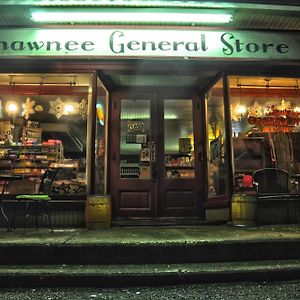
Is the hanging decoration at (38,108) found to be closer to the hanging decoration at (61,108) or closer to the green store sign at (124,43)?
Answer: the hanging decoration at (61,108)

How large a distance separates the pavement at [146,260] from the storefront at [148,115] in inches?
79.4

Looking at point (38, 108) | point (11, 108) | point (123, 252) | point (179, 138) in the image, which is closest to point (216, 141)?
point (179, 138)

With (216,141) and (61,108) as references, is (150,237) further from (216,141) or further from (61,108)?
(61,108)

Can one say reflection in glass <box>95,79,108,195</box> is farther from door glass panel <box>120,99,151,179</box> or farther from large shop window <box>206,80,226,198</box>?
large shop window <box>206,80,226,198</box>

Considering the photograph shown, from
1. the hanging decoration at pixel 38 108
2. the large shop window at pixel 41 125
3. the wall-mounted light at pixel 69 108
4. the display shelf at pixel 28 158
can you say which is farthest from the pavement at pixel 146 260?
the hanging decoration at pixel 38 108

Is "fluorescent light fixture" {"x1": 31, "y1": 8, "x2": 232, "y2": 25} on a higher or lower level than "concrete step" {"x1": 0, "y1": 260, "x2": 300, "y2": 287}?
higher

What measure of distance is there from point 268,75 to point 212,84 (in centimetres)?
107

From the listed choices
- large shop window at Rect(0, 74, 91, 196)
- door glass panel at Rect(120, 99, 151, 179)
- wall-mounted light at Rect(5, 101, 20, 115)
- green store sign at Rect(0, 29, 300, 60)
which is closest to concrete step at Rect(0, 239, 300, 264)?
door glass panel at Rect(120, 99, 151, 179)

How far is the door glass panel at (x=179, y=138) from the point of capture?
7.34 m

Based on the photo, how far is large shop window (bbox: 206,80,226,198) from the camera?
6.75 metres

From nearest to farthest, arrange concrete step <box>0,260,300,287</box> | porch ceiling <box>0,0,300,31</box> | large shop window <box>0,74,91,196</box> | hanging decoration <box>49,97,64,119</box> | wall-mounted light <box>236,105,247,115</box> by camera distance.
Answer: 1. concrete step <box>0,260,300,287</box>
2. porch ceiling <box>0,0,300,31</box>
3. large shop window <box>0,74,91,196</box>
4. wall-mounted light <box>236,105,247,115</box>
5. hanging decoration <box>49,97,64,119</box>

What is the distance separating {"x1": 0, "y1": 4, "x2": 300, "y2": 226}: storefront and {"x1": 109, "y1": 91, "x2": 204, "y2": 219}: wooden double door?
0.07 ft

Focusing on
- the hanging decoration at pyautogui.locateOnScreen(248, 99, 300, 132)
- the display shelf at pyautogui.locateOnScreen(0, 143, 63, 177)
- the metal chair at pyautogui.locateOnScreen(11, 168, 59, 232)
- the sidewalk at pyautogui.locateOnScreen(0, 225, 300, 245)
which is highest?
the hanging decoration at pyautogui.locateOnScreen(248, 99, 300, 132)

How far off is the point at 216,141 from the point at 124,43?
2519mm
